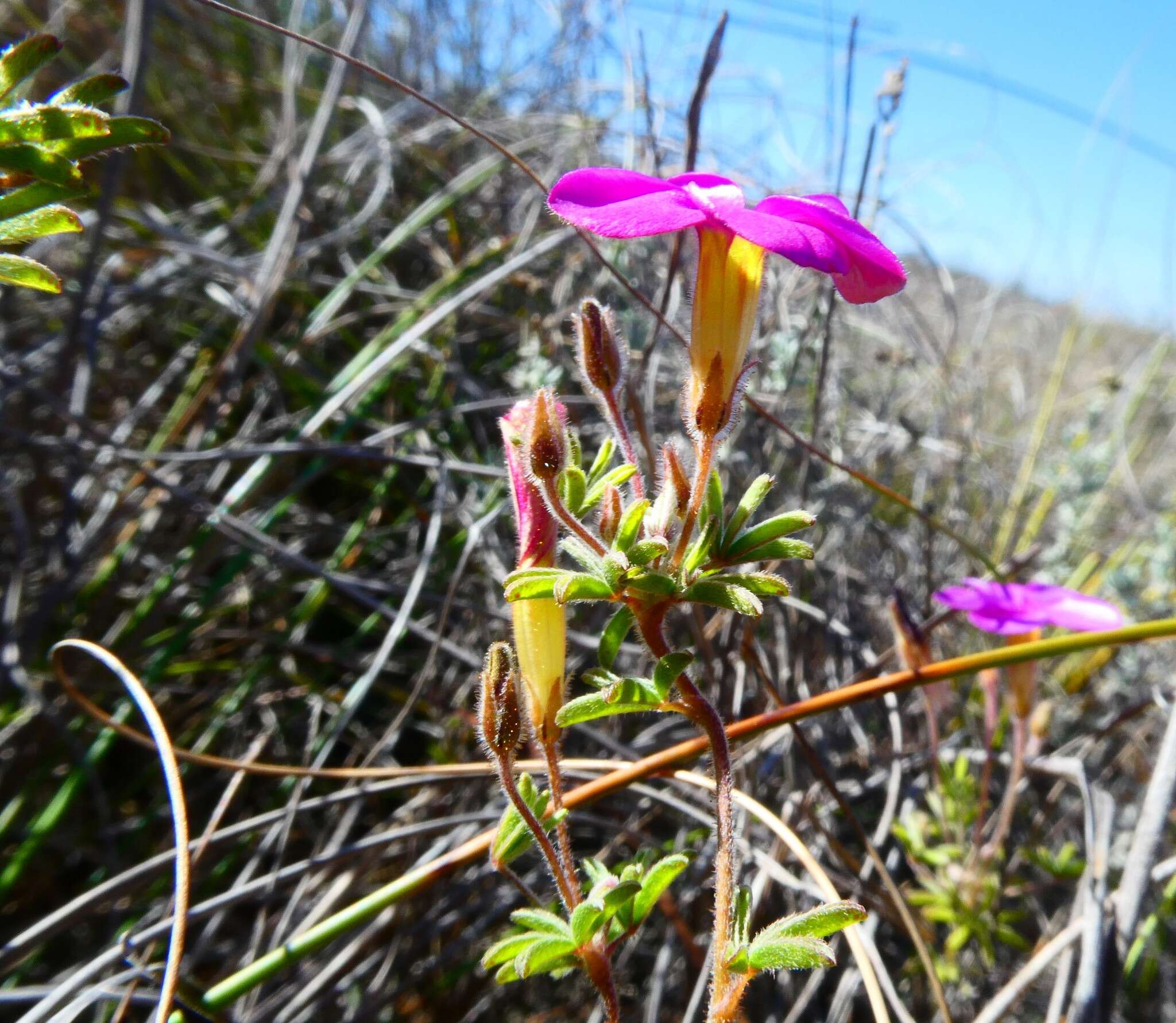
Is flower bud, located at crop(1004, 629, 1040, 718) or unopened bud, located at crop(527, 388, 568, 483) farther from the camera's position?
flower bud, located at crop(1004, 629, 1040, 718)

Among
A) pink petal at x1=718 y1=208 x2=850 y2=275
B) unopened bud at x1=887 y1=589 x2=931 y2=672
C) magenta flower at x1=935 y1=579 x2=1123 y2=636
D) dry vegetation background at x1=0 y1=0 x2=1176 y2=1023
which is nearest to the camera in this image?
pink petal at x1=718 y1=208 x2=850 y2=275

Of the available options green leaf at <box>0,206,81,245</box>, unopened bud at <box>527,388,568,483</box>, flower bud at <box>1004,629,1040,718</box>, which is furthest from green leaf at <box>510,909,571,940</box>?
flower bud at <box>1004,629,1040,718</box>

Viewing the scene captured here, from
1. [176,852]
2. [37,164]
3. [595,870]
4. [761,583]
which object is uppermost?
[37,164]

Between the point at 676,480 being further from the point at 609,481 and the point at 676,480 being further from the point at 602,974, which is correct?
the point at 602,974

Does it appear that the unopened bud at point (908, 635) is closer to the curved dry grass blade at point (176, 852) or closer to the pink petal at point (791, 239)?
the pink petal at point (791, 239)

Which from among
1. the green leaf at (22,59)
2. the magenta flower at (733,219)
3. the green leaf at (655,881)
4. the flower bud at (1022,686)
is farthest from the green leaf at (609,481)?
the flower bud at (1022,686)

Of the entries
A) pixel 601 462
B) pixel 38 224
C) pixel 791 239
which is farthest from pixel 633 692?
pixel 38 224

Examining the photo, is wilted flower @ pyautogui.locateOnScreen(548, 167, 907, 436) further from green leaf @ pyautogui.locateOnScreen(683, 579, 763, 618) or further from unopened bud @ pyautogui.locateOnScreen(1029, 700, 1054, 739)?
unopened bud @ pyautogui.locateOnScreen(1029, 700, 1054, 739)
